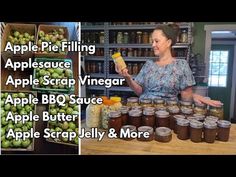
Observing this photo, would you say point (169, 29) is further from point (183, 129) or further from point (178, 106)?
point (183, 129)

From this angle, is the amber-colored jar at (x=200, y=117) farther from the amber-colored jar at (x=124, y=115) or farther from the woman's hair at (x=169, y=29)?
the woman's hair at (x=169, y=29)

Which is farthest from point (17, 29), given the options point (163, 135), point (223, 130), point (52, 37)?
point (223, 130)

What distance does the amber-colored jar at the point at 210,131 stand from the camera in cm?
125

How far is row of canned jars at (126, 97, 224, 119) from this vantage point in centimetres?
142

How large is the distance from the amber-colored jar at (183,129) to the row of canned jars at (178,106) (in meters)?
0.11

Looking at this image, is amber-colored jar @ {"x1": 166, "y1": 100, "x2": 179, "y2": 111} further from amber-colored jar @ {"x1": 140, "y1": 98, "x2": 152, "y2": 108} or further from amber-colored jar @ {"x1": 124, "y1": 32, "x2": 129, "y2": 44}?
amber-colored jar @ {"x1": 124, "y1": 32, "x2": 129, "y2": 44}

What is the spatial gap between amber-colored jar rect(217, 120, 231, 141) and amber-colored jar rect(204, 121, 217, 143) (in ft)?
0.11

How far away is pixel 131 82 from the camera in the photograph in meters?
1.74

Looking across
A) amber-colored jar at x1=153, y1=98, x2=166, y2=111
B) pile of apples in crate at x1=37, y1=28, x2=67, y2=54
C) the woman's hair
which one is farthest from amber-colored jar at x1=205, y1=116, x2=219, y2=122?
pile of apples in crate at x1=37, y1=28, x2=67, y2=54

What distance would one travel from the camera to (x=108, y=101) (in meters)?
1.41

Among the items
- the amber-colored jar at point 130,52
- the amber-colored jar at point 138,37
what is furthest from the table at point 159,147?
the amber-colored jar at point 138,37
